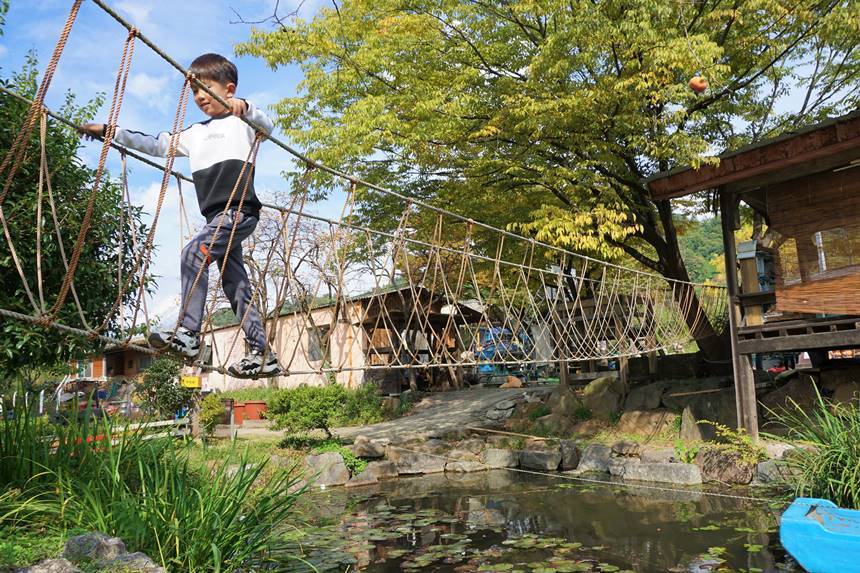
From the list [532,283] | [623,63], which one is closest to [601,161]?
[623,63]

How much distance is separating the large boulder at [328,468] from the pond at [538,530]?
0.44 meters

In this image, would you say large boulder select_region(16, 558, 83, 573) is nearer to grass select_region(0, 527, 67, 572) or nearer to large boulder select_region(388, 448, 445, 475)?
grass select_region(0, 527, 67, 572)

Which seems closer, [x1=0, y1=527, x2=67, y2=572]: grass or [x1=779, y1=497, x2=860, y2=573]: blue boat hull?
[x1=0, y1=527, x2=67, y2=572]: grass

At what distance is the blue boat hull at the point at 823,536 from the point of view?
3.70 meters

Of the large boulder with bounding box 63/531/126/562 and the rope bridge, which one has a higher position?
the rope bridge

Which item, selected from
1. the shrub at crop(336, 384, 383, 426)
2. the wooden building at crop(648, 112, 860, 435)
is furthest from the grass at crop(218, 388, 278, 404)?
the wooden building at crop(648, 112, 860, 435)

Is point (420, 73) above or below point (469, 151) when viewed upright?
above

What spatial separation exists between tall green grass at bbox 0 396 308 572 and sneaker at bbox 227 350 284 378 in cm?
81

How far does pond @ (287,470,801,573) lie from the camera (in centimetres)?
434

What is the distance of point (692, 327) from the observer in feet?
29.3

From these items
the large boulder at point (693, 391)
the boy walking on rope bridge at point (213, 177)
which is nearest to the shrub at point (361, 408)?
the large boulder at point (693, 391)

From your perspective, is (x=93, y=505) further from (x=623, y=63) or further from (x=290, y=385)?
(x=290, y=385)

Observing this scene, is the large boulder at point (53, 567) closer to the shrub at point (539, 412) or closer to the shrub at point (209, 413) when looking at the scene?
the shrub at point (209, 413)

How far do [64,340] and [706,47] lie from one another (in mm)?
6458
